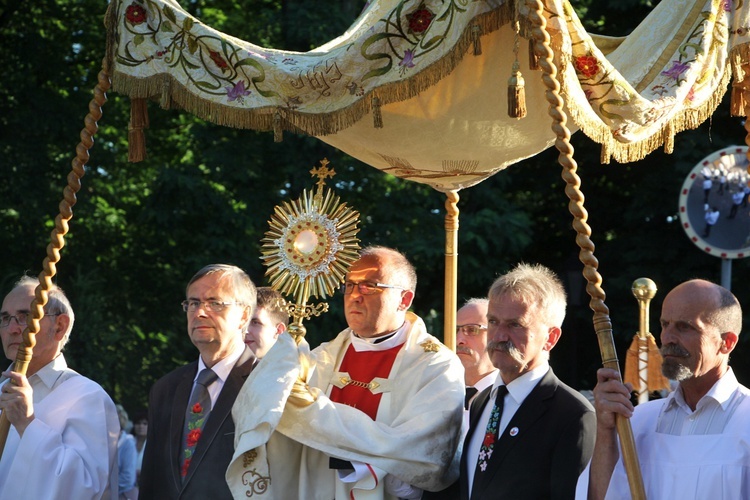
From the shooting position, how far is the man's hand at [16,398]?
5.37 meters

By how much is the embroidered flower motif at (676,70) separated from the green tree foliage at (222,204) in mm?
8741

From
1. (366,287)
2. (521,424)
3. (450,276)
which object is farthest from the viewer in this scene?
(450,276)

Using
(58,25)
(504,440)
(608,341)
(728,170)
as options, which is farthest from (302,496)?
(58,25)

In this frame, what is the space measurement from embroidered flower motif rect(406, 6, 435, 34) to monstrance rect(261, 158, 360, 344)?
82 cm

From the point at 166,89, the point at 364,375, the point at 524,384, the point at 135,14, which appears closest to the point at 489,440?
the point at 524,384

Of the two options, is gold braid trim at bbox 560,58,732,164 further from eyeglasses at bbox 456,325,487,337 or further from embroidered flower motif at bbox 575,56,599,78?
eyeglasses at bbox 456,325,487,337

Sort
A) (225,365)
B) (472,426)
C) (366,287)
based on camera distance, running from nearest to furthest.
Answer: (472,426) → (366,287) → (225,365)

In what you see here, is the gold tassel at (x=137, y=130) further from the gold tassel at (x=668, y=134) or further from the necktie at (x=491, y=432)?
the gold tassel at (x=668, y=134)

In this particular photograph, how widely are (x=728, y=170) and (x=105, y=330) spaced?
9.10 metres

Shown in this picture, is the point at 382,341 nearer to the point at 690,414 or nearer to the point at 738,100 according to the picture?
the point at 690,414

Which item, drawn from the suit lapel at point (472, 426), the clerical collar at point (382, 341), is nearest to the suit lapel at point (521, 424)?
the suit lapel at point (472, 426)

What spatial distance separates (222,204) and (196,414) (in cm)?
1026

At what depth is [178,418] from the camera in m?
5.77

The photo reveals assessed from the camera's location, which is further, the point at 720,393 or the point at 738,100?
the point at 738,100
